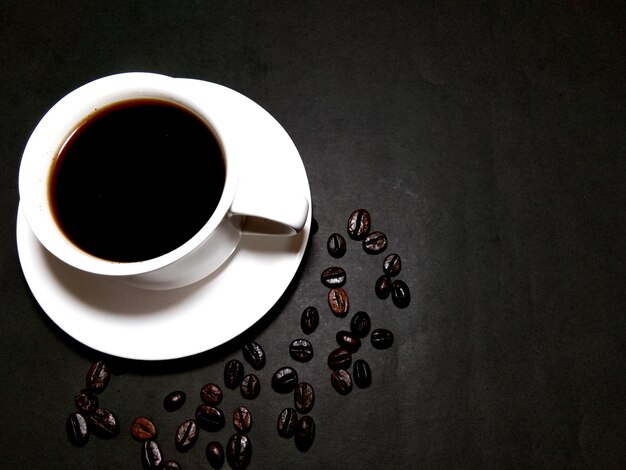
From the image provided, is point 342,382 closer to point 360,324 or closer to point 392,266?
point 360,324

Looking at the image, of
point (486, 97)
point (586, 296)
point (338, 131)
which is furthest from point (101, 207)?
point (586, 296)

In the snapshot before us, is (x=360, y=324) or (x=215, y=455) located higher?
(x=360, y=324)

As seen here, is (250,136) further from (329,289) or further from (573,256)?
(573,256)

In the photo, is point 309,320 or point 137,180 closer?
point 137,180

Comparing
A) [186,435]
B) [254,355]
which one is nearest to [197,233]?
[254,355]

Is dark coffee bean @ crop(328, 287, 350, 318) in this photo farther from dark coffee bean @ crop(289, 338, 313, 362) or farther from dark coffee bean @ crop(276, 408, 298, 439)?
dark coffee bean @ crop(276, 408, 298, 439)

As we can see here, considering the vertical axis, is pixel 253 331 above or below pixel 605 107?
below
